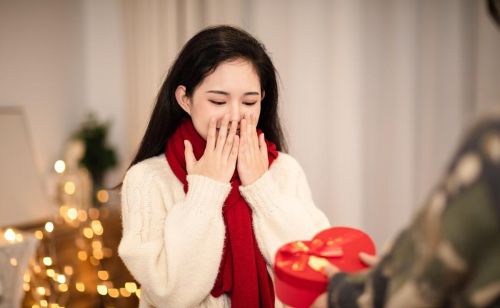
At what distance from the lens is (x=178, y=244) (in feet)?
3.39

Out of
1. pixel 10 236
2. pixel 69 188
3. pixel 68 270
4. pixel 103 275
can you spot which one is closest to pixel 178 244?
pixel 10 236

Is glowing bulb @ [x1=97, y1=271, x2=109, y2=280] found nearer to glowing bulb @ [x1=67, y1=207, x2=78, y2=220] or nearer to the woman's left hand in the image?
glowing bulb @ [x1=67, y1=207, x2=78, y2=220]

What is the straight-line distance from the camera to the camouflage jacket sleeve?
439mm

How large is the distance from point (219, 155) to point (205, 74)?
20 centimetres

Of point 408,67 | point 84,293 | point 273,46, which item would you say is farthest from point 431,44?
point 84,293

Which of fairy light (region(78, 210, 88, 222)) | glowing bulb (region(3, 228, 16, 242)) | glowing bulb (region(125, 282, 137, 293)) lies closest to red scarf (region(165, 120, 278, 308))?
glowing bulb (region(125, 282, 137, 293))

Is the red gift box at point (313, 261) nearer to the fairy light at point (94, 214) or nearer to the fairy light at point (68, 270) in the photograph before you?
the fairy light at point (68, 270)

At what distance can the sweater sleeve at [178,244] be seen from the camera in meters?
1.03

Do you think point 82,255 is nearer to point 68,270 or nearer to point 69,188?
point 68,270

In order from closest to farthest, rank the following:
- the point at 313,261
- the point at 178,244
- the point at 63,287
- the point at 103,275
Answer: the point at 313,261 < the point at 178,244 < the point at 63,287 < the point at 103,275

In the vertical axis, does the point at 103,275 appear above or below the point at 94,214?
below

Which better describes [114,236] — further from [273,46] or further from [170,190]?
[170,190]

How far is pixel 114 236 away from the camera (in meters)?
2.85

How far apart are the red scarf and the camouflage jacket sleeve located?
24.6 inches
